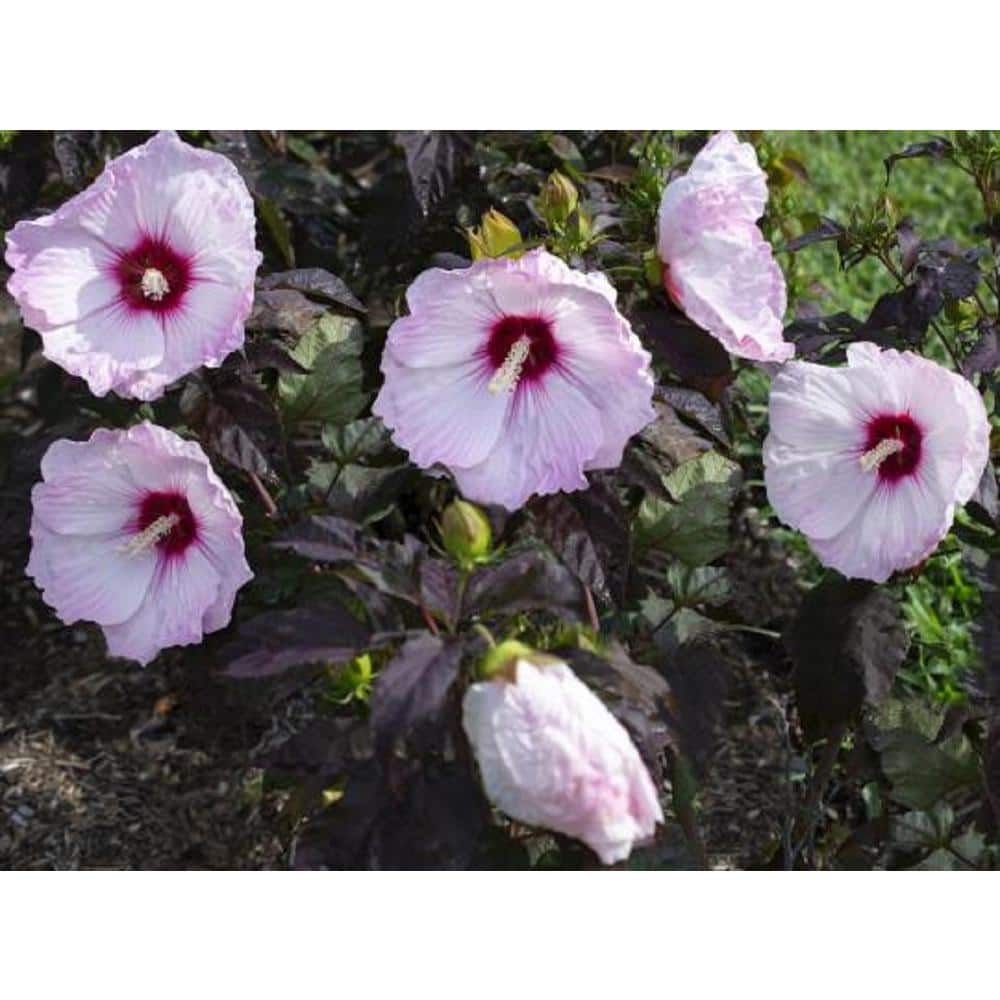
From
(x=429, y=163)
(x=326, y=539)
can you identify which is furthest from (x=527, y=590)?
(x=429, y=163)

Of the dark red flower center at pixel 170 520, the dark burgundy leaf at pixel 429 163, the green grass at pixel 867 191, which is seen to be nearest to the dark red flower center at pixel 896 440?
the dark red flower center at pixel 170 520

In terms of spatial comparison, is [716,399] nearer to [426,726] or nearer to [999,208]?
[999,208]

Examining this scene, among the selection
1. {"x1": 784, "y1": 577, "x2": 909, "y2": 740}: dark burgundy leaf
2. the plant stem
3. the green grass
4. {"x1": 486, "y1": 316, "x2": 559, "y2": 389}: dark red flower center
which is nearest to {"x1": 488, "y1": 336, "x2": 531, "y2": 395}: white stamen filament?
{"x1": 486, "y1": 316, "x2": 559, "y2": 389}: dark red flower center

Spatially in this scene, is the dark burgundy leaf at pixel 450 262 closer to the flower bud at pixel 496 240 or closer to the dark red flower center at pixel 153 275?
the flower bud at pixel 496 240

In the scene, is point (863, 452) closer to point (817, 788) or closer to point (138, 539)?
point (817, 788)

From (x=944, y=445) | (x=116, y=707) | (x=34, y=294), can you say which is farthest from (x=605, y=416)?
(x=116, y=707)

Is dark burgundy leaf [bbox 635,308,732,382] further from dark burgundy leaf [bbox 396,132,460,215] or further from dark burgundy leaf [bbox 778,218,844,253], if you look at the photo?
dark burgundy leaf [bbox 396,132,460,215]
